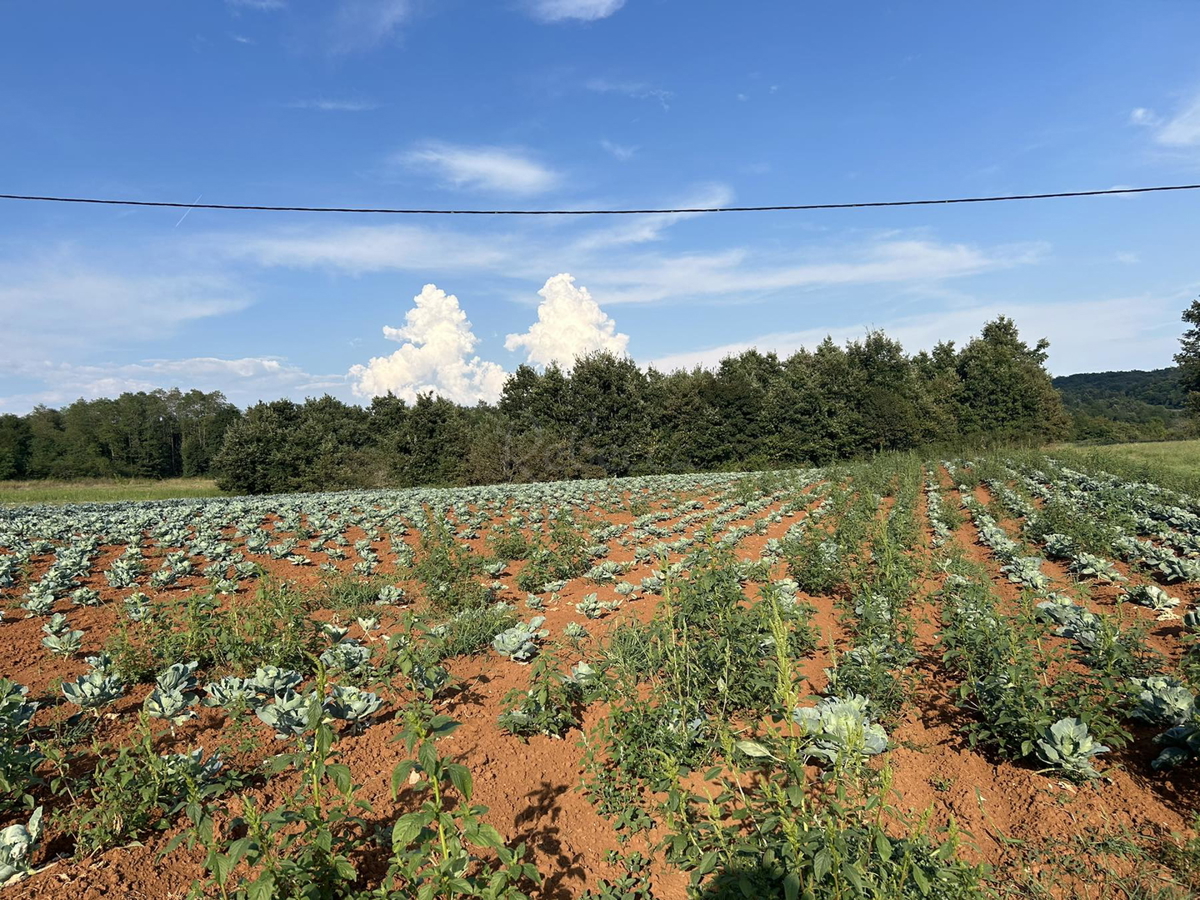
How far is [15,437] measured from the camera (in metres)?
56.8

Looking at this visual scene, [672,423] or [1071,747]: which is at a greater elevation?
[672,423]

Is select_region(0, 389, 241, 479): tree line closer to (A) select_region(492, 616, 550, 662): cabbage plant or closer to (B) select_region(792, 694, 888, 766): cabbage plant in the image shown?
(A) select_region(492, 616, 550, 662): cabbage plant

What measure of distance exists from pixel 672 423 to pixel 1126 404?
82140 mm

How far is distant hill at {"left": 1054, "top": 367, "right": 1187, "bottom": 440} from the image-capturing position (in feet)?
196

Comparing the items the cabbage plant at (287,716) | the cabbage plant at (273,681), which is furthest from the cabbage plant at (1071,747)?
the cabbage plant at (273,681)

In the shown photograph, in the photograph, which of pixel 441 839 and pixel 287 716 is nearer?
pixel 441 839

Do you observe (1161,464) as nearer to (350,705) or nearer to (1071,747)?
(1071,747)

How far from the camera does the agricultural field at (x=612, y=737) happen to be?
263 cm

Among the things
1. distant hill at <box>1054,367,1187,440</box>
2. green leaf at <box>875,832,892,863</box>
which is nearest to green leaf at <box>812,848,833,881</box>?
green leaf at <box>875,832,892,863</box>

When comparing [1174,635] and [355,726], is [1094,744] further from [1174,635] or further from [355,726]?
[355,726]

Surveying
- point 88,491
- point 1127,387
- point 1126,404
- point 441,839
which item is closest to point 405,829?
point 441,839

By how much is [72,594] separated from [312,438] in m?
40.0

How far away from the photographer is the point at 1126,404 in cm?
8650

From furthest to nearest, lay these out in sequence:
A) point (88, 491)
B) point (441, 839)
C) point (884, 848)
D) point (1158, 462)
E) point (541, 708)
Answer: point (88, 491)
point (1158, 462)
point (541, 708)
point (441, 839)
point (884, 848)
